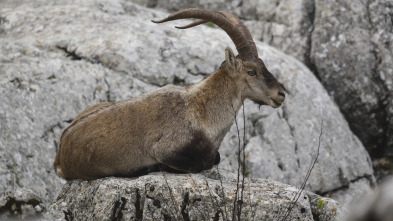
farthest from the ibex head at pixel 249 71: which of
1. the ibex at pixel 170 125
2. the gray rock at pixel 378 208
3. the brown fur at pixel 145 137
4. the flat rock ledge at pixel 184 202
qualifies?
the gray rock at pixel 378 208

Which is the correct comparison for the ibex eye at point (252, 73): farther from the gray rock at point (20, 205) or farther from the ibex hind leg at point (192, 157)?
the gray rock at point (20, 205)

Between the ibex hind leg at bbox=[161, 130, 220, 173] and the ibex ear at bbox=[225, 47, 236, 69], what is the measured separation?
1.10 metres

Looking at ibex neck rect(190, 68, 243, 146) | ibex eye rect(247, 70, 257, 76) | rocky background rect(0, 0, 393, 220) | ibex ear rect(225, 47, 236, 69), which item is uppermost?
ibex ear rect(225, 47, 236, 69)

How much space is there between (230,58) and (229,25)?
44 centimetres

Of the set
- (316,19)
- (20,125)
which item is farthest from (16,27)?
(316,19)

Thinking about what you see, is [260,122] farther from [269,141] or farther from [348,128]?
[348,128]

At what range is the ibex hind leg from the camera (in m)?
6.82

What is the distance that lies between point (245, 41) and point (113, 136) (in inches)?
84.7

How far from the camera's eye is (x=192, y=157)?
6.86 m

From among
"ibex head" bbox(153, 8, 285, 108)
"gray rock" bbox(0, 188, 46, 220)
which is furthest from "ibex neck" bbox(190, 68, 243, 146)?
"gray rock" bbox(0, 188, 46, 220)

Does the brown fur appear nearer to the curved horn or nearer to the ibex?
the ibex

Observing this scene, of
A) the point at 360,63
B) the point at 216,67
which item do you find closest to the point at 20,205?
the point at 216,67

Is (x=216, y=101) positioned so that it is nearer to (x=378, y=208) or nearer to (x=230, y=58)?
(x=230, y=58)

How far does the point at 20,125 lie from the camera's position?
28.5 feet
